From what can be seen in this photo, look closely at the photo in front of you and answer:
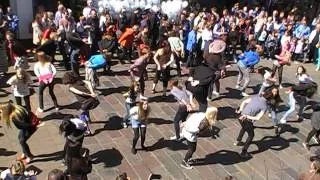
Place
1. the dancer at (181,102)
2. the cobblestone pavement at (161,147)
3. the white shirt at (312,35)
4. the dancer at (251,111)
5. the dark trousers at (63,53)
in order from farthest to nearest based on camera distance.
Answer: the white shirt at (312,35)
the dark trousers at (63,53)
the dancer at (181,102)
the dancer at (251,111)
the cobblestone pavement at (161,147)

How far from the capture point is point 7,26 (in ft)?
51.4

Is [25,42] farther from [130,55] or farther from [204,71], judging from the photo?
[204,71]

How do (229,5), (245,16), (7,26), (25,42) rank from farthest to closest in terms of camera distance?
1. (229,5)
2. (245,16)
3. (25,42)
4. (7,26)

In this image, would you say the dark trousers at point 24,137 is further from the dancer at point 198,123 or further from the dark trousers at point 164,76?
the dark trousers at point 164,76

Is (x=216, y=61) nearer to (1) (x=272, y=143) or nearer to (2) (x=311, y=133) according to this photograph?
(1) (x=272, y=143)

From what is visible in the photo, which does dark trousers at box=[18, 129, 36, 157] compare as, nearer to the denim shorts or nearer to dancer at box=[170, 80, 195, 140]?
the denim shorts

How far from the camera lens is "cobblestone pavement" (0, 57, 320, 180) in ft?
32.5

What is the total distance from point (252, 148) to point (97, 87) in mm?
4856

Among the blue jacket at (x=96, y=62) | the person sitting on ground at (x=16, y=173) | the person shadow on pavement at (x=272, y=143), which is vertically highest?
the blue jacket at (x=96, y=62)

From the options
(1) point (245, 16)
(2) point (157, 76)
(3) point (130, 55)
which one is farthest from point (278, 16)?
(2) point (157, 76)

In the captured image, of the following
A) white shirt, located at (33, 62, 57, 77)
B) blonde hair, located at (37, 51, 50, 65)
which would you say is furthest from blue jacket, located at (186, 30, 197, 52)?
blonde hair, located at (37, 51, 50, 65)

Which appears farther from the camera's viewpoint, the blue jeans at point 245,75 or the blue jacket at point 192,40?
the blue jacket at point 192,40

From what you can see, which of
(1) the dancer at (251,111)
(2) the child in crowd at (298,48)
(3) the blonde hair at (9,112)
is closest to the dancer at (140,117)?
(1) the dancer at (251,111)

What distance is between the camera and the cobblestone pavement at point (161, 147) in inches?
390
